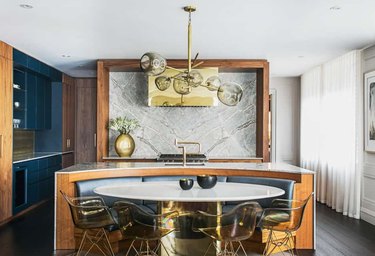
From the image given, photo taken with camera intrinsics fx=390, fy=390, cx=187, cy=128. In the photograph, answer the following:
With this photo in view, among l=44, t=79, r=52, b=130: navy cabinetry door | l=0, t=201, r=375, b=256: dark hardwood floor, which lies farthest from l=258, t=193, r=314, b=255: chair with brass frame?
l=44, t=79, r=52, b=130: navy cabinetry door

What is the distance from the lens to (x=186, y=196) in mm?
3213

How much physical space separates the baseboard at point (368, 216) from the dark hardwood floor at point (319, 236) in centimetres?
9

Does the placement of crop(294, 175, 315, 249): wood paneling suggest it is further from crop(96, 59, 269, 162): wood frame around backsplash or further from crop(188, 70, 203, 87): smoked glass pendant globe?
crop(96, 59, 269, 162): wood frame around backsplash

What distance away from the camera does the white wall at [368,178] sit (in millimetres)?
5594

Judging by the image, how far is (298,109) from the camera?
8.80 metres

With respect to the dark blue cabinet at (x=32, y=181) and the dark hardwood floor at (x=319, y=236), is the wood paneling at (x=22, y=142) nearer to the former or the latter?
the dark blue cabinet at (x=32, y=181)

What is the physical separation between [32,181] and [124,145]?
5.48 feet

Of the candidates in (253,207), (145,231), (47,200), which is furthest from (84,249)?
(47,200)

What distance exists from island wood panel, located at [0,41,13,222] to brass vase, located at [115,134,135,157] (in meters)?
1.70

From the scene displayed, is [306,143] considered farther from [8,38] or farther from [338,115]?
[8,38]

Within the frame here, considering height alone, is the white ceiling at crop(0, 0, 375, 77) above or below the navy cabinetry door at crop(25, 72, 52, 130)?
above

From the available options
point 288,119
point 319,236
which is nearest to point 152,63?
point 319,236

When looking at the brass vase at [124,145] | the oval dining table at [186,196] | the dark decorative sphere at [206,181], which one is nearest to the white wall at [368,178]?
the oval dining table at [186,196]

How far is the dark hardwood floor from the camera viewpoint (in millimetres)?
4234
